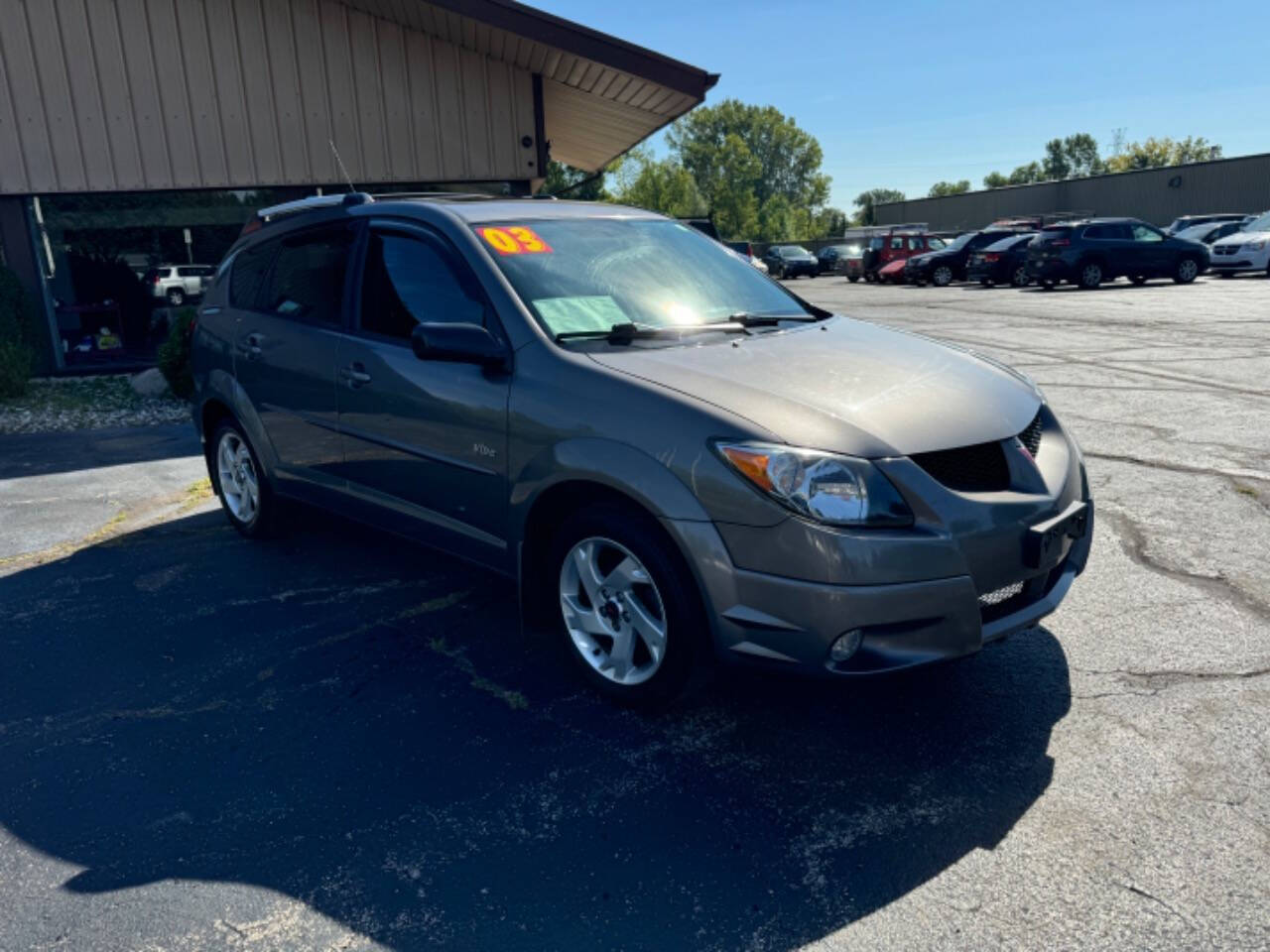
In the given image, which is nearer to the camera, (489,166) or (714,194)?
(489,166)

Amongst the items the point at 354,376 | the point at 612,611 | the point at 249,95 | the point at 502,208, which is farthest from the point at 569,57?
the point at 612,611

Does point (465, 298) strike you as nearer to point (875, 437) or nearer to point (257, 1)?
point (875, 437)

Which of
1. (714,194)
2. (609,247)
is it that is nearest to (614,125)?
(609,247)

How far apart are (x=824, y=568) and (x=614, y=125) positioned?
569 inches

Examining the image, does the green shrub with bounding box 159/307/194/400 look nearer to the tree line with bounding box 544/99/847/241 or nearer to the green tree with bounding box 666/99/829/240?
the tree line with bounding box 544/99/847/241

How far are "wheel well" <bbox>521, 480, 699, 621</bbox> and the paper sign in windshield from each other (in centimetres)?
61

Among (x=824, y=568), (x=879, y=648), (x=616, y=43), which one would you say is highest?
(x=616, y=43)

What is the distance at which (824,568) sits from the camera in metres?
2.86

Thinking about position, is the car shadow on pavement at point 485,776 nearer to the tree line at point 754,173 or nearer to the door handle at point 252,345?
the door handle at point 252,345

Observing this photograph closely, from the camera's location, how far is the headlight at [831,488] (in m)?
2.89

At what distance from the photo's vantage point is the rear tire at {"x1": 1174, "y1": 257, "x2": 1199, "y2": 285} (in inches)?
951

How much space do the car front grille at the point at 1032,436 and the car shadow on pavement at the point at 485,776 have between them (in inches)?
34.0

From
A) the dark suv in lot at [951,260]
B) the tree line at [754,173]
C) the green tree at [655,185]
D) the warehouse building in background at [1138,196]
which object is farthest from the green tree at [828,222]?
the dark suv in lot at [951,260]

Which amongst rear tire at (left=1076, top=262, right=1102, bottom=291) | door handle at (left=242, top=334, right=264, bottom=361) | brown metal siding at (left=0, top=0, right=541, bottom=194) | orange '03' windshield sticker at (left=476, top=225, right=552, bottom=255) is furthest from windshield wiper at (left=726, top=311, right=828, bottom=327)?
rear tire at (left=1076, top=262, right=1102, bottom=291)
